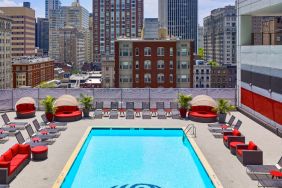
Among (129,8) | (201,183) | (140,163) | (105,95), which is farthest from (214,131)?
(129,8)

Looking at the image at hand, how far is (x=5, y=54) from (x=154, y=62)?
7922cm

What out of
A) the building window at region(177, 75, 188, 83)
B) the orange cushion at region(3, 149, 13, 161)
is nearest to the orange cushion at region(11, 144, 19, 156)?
the orange cushion at region(3, 149, 13, 161)

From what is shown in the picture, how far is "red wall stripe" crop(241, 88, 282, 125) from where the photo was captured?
24622mm

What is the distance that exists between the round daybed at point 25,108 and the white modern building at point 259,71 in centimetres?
1772

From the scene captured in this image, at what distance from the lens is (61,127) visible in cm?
2642

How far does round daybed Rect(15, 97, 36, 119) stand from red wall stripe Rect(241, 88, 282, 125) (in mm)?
17633

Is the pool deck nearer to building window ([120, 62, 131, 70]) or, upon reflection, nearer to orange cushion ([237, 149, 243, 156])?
orange cushion ([237, 149, 243, 156])

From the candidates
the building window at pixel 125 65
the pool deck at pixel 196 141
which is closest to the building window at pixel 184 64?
the building window at pixel 125 65

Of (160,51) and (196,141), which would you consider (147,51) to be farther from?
(196,141)

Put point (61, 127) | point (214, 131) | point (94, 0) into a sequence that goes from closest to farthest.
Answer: point (214, 131) < point (61, 127) < point (94, 0)

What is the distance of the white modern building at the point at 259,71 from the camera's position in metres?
24.5

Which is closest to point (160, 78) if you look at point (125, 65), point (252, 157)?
point (125, 65)

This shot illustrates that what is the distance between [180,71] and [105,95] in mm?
49636

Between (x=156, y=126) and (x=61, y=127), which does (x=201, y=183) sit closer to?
(x=156, y=126)
